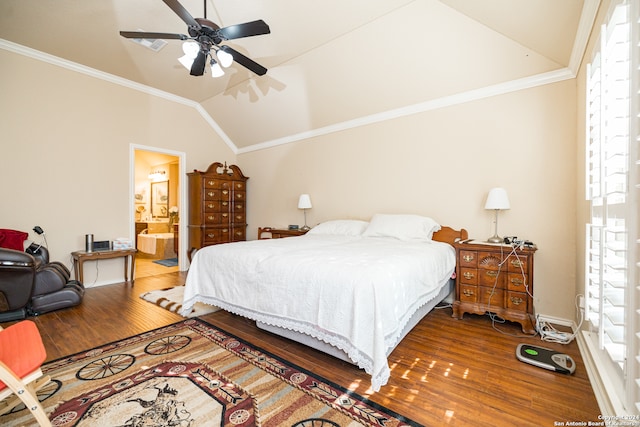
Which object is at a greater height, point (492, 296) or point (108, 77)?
point (108, 77)

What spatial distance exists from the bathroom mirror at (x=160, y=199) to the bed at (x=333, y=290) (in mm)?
5638

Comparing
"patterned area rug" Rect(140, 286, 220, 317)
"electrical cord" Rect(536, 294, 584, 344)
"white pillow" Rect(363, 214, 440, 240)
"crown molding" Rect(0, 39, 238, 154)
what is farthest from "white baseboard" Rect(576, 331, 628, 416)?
"crown molding" Rect(0, 39, 238, 154)

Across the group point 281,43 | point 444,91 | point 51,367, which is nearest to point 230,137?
point 281,43

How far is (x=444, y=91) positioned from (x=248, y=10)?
2.37 meters

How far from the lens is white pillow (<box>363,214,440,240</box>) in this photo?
10.5 feet

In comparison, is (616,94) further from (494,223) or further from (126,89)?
(126,89)

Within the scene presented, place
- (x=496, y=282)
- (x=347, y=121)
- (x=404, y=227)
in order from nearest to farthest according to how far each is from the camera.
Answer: (x=496, y=282) → (x=404, y=227) → (x=347, y=121)

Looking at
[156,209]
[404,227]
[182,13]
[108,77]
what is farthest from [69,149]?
[404,227]

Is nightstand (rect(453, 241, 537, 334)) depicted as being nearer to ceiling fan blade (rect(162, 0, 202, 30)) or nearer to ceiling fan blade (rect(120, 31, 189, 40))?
ceiling fan blade (rect(162, 0, 202, 30))

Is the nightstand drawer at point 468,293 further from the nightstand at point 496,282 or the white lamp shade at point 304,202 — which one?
the white lamp shade at point 304,202

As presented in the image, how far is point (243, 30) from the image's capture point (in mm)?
2254

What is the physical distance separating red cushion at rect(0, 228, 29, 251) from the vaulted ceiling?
7.32ft

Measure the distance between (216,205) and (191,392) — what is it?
3.96 m

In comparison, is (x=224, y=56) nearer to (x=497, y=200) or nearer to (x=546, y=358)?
(x=497, y=200)
